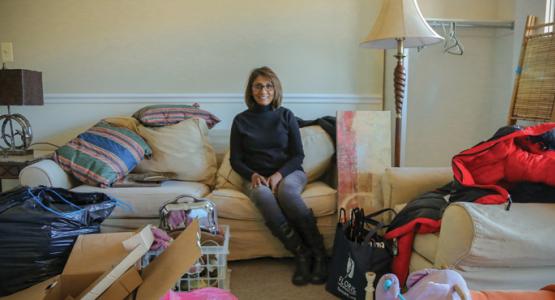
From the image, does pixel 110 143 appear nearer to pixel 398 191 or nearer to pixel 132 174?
pixel 132 174

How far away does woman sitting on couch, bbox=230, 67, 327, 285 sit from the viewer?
6.46 ft

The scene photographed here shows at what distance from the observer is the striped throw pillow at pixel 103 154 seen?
2.08m

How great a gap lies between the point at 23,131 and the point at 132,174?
0.81 metres

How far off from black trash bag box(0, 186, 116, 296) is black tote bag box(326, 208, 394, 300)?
1.07 metres

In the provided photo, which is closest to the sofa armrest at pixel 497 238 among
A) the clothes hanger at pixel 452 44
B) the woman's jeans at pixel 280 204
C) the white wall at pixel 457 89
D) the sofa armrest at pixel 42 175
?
the woman's jeans at pixel 280 204

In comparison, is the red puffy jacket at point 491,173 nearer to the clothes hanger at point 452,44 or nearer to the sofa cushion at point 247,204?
the sofa cushion at point 247,204

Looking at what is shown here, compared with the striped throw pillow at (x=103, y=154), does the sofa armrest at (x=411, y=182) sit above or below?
below

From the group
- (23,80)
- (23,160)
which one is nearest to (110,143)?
(23,160)

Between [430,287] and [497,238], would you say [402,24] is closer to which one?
[497,238]

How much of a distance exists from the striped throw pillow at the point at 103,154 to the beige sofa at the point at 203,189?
6 cm

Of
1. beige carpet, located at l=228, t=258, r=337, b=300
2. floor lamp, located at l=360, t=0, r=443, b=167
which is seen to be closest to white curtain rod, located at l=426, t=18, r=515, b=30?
floor lamp, located at l=360, t=0, r=443, b=167

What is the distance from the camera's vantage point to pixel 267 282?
1.92m

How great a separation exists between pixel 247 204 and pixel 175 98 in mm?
1143

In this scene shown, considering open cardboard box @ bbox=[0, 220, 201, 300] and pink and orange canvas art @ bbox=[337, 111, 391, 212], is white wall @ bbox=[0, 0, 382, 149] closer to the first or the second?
pink and orange canvas art @ bbox=[337, 111, 391, 212]
